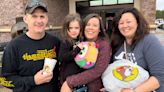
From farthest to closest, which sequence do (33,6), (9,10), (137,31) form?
(9,10)
(137,31)
(33,6)

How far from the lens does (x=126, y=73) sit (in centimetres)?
288

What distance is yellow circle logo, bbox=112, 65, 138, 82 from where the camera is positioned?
9.38 ft

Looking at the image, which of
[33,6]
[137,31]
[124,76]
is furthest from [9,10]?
[124,76]

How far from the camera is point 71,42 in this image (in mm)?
3141

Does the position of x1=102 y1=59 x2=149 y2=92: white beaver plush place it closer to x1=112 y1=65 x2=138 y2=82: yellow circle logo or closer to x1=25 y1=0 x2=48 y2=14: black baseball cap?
x1=112 y1=65 x2=138 y2=82: yellow circle logo

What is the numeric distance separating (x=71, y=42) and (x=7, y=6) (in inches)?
466

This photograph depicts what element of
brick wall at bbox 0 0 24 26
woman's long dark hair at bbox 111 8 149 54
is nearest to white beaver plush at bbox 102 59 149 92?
woman's long dark hair at bbox 111 8 149 54

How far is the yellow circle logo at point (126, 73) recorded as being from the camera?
2.86 metres

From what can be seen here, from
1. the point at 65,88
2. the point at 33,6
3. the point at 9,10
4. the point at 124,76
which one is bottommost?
the point at 65,88

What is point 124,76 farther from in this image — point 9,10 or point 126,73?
point 9,10

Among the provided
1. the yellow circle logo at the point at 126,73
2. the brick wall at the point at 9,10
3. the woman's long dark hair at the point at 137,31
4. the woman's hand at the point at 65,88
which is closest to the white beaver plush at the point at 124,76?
the yellow circle logo at the point at 126,73

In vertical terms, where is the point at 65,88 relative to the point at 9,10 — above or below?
below

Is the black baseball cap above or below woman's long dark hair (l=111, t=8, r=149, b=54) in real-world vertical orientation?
above

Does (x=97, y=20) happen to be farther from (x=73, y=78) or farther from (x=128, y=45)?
(x=73, y=78)
